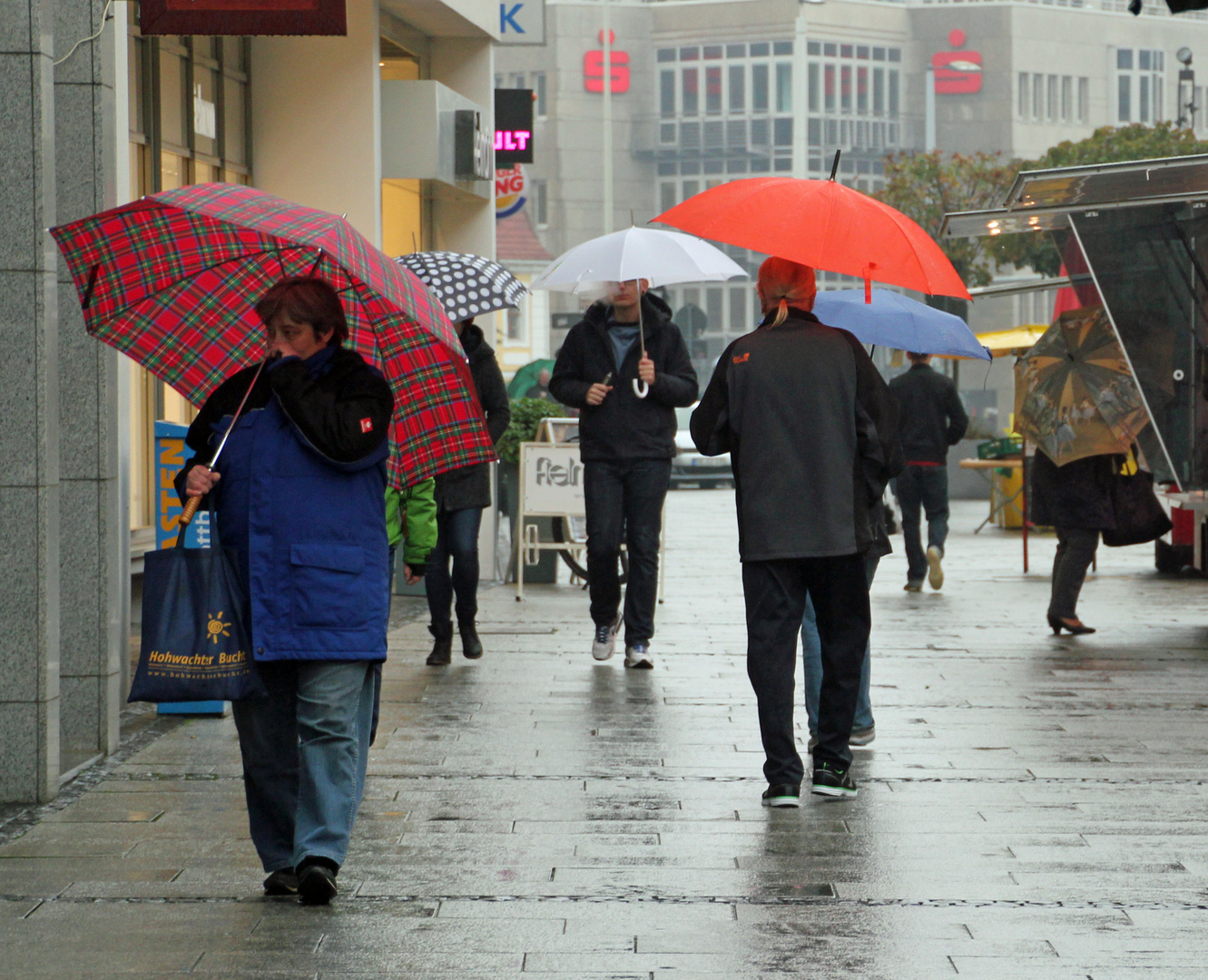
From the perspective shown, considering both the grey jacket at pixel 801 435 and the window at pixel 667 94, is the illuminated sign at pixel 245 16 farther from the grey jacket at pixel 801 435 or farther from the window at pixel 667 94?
the window at pixel 667 94

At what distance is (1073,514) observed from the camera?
1109 centimetres

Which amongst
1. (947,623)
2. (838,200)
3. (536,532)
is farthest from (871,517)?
(536,532)

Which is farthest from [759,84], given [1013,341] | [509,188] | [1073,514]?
[1073,514]

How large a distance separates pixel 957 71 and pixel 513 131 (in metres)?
59.4

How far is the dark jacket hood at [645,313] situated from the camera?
31.1ft

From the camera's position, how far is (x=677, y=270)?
910cm

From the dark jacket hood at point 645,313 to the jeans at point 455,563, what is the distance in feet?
3.86

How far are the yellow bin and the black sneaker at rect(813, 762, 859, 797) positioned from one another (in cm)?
1644

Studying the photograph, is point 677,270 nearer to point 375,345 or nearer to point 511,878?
point 375,345

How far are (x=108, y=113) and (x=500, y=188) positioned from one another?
13643 millimetres

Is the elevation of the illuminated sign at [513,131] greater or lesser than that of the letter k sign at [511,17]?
lesser

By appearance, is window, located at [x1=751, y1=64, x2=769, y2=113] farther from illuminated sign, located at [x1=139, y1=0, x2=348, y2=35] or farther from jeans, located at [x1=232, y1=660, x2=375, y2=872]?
jeans, located at [x1=232, y1=660, x2=375, y2=872]

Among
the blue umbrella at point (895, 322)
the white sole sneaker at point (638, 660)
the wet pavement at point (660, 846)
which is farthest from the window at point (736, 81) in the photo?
the blue umbrella at point (895, 322)

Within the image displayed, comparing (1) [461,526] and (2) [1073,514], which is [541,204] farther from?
(1) [461,526]
